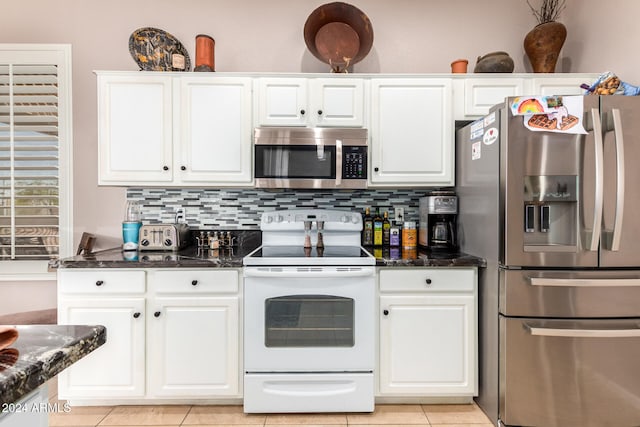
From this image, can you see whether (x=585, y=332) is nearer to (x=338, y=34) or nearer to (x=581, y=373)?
(x=581, y=373)

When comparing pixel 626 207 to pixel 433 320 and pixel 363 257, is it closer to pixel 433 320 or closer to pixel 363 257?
pixel 433 320

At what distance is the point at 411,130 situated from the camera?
7.54 feet

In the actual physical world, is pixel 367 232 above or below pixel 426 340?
above

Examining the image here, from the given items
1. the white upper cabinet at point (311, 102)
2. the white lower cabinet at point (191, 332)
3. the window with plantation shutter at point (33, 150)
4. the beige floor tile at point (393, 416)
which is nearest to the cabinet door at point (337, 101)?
the white upper cabinet at point (311, 102)

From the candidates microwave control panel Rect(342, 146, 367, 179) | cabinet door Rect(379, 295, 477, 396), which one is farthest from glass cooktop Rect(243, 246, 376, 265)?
microwave control panel Rect(342, 146, 367, 179)

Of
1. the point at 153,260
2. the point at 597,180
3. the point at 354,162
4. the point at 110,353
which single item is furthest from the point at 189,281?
the point at 597,180

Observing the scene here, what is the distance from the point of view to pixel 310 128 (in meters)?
2.24

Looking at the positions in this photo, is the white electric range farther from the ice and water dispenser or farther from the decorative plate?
the decorative plate

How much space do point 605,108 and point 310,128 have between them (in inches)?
61.6

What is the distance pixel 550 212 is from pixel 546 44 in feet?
4.58

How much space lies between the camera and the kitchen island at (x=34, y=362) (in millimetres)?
555

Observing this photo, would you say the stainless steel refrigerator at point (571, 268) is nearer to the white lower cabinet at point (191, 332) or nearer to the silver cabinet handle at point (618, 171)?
the silver cabinet handle at point (618, 171)

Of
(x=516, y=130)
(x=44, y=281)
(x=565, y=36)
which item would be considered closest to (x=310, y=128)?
(x=516, y=130)

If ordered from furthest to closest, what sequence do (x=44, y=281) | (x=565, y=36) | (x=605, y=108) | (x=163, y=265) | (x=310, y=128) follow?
(x=44, y=281) < (x=565, y=36) < (x=310, y=128) < (x=163, y=265) < (x=605, y=108)
